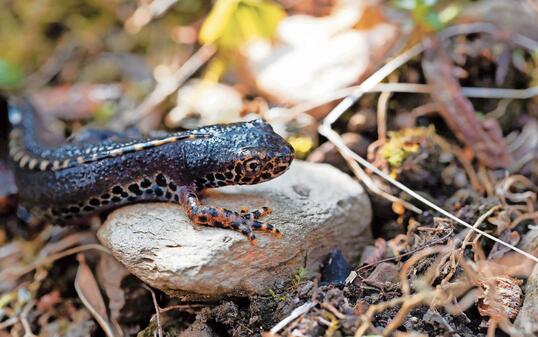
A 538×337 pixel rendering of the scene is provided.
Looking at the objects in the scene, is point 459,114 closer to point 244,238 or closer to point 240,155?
point 240,155

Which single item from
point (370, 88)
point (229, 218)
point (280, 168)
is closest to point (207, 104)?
point (370, 88)

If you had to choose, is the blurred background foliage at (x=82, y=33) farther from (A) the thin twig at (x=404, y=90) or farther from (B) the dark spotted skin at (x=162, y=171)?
(B) the dark spotted skin at (x=162, y=171)

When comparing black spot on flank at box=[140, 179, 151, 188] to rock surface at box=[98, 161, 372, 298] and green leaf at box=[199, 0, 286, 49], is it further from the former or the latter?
green leaf at box=[199, 0, 286, 49]

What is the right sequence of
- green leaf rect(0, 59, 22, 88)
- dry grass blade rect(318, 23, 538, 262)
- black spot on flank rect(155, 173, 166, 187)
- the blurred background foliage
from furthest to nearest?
1. the blurred background foliage
2. green leaf rect(0, 59, 22, 88)
3. dry grass blade rect(318, 23, 538, 262)
4. black spot on flank rect(155, 173, 166, 187)

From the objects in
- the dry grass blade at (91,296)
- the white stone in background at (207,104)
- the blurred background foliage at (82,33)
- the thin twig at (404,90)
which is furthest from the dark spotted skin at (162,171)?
the blurred background foliage at (82,33)

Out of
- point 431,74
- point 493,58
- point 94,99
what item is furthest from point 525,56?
point 94,99

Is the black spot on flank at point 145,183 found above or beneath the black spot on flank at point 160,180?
beneath

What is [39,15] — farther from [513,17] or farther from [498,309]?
[498,309]

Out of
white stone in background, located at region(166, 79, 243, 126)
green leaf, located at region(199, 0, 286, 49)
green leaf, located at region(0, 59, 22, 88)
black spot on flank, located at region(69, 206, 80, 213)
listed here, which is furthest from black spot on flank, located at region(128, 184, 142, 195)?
green leaf, located at region(0, 59, 22, 88)
